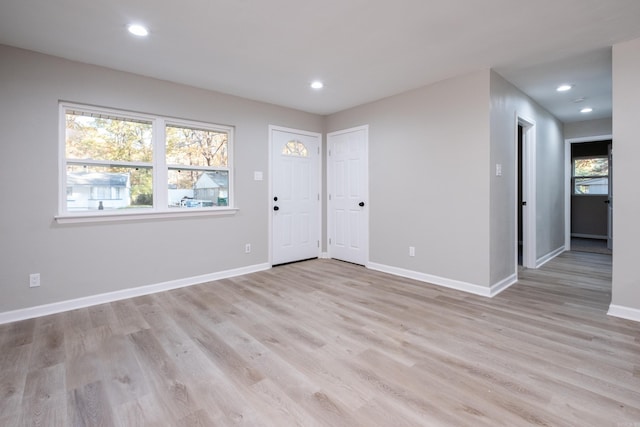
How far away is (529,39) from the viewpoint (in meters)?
2.69

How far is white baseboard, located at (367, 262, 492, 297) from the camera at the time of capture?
3.40 metres

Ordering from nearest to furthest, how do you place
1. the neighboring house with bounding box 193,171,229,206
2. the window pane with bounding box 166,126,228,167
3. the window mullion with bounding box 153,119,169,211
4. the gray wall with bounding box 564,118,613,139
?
the window mullion with bounding box 153,119,169,211
the window pane with bounding box 166,126,228,167
the neighboring house with bounding box 193,171,229,206
the gray wall with bounding box 564,118,613,139

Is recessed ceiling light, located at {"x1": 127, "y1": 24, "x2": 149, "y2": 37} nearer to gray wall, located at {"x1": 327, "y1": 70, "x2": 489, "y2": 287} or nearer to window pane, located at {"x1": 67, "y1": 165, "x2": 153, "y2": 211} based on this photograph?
window pane, located at {"x1": 67, "y1": 165, "x2": 153, "y2": 211}

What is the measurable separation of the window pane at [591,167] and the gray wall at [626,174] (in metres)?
5.39

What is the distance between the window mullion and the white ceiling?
614mm

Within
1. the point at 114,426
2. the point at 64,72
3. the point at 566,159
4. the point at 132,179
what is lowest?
the point at 114,426

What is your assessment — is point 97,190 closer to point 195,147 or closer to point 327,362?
point 195,147

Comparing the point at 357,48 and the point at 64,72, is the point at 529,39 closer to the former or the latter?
the point at 357,48

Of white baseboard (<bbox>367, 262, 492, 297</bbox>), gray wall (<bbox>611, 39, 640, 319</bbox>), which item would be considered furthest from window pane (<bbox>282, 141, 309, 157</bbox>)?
gray wall (<bbox>611, 39, 640, 319</bbox>)

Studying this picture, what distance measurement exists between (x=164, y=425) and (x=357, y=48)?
3133 millimetres

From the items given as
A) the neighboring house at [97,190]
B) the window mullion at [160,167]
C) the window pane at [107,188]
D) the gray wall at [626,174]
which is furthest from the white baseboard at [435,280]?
the neighboring house at [97,190]

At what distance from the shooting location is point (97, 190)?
3.29m

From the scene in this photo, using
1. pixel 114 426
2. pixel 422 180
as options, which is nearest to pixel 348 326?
pixel 114 426

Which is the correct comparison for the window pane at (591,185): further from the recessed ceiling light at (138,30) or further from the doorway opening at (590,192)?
the recessed ceiling light at (138,30)
